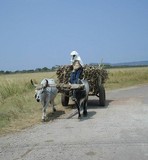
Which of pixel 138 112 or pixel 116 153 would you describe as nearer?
pixel 116 153

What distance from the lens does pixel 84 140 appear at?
9.47m

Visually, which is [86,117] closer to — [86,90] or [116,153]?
[86,90]

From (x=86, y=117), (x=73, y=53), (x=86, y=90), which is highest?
(x=73, y=53)

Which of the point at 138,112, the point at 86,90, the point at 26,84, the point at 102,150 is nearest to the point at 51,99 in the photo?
the point at 86,90

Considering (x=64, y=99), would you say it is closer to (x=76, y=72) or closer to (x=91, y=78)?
(x=91, y=78)

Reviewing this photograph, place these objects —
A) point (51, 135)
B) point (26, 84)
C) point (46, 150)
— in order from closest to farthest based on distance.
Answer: point (46, 150) → point (51, 135) → point (26, 84)

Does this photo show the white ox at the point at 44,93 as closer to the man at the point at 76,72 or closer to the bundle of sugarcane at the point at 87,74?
the man at the point at 76,72

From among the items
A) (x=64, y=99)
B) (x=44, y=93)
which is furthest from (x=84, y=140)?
(x=64, y=99)

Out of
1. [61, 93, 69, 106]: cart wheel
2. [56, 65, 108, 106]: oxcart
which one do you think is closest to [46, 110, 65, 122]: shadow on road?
[56, 65, 108, 106]: oxcart

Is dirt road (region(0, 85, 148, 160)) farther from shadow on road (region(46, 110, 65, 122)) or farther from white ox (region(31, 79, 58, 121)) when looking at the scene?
white ox (region(31, 79, 58, 121))

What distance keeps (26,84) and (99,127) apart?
1701 centimetres

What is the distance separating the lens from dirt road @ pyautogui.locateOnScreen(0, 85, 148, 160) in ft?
26.3

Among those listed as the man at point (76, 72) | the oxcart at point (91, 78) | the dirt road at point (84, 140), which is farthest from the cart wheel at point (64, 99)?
the dirt road at point (84, 140)

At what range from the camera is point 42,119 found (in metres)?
Answer: 13.1
